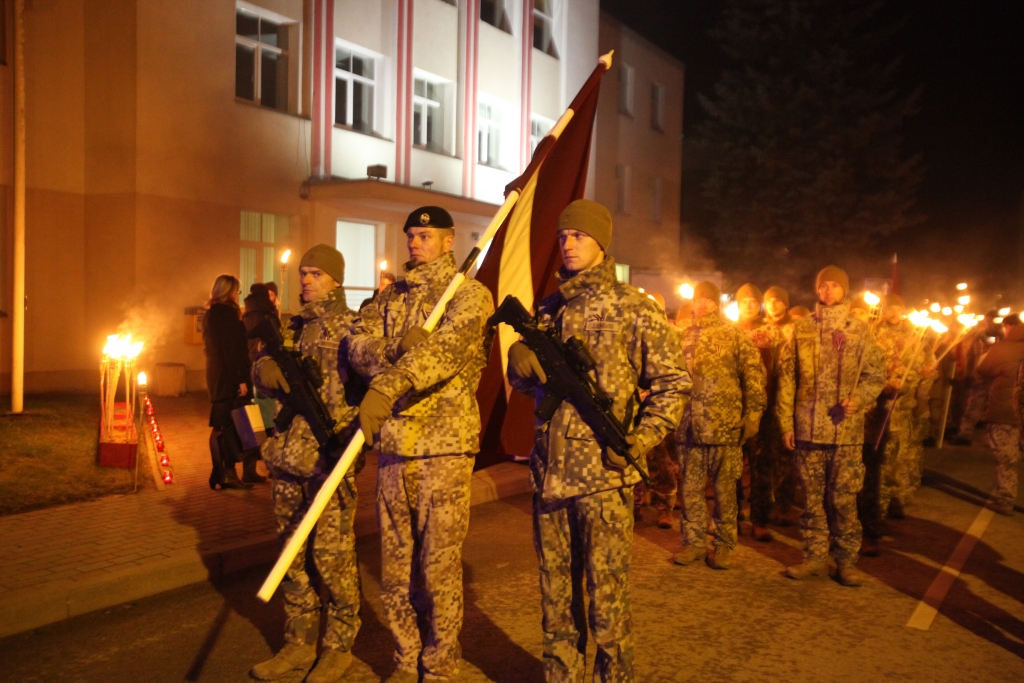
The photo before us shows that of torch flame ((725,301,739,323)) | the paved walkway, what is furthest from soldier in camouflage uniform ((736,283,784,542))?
the paved walkway

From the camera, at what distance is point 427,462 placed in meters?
4.20

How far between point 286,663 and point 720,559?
3613mm

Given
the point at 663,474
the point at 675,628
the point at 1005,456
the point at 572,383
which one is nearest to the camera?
the point at 572,383

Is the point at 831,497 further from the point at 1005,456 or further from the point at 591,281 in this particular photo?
the point at 1005,456

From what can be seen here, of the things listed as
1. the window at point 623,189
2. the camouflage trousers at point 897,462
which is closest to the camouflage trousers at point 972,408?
the camouflage trousers at point 897,462

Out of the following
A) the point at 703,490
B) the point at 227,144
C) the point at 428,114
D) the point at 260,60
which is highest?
the point at 428,114

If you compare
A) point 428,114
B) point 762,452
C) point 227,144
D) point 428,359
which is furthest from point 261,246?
point 428,359

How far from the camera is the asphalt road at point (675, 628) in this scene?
4.75m

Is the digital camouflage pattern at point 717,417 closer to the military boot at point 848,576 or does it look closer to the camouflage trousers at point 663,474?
the military boot at point 848,576

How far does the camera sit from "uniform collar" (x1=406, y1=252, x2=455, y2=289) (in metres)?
4.36

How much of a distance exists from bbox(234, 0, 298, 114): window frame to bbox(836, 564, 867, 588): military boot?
1410 cm

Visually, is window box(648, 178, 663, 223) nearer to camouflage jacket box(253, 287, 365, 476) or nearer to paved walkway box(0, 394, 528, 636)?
paved walkway box(0, 394, 528, 636)

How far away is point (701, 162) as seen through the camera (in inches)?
1483

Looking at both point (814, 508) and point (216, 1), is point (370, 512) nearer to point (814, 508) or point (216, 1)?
point (814, 508)
